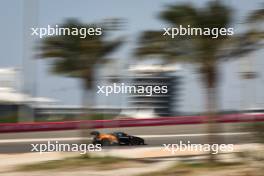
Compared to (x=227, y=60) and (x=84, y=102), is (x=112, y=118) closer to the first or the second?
(x=84, y=102)

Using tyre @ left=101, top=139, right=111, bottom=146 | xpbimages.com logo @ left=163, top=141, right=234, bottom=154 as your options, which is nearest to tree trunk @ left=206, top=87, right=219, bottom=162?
xpbimages.com logo @ left=163, top=141, right=234, bottom=154

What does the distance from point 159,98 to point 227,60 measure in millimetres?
8011

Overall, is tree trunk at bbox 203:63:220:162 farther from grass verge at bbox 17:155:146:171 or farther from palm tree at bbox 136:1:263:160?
grass verge at bbox 17:155:146:171

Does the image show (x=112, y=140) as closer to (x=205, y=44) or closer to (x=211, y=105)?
(x=211, y=105)

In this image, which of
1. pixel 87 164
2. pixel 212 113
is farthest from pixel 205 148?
pixel 87 164

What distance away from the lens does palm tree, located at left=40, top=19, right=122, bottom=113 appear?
1831 centimetres

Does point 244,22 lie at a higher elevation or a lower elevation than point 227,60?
higher

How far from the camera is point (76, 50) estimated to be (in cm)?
1838

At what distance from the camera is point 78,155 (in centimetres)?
1919

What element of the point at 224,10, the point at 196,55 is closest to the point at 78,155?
the point at 196,55

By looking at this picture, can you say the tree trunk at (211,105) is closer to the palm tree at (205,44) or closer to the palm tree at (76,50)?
the palm tree at (205,44)

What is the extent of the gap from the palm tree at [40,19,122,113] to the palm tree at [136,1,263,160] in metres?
1.97

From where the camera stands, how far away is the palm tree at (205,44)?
16203 mm

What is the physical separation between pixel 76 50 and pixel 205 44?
4.47m
